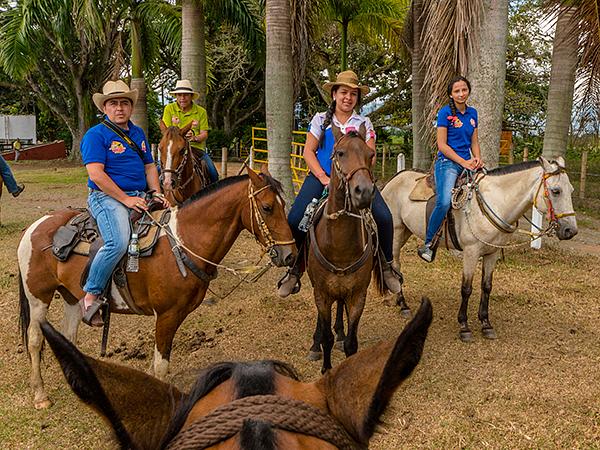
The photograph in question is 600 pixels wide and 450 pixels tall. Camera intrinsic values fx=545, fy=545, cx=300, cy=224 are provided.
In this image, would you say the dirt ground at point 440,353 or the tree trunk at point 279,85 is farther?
the tree trunk at point 279,85

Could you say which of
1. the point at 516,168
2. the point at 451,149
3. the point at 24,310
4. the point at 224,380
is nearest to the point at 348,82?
the point at 451,149

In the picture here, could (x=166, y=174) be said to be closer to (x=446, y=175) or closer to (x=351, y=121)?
(x=351, y=121)

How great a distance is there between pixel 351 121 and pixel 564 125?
611 cm

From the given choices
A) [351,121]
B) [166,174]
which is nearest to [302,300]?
[166,174]

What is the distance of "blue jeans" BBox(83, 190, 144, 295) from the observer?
13.0 feet

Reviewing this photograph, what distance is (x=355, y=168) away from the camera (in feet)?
12.9

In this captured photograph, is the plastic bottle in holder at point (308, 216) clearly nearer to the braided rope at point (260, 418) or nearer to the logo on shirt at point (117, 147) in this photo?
the logo on shirt at point (117, 147)

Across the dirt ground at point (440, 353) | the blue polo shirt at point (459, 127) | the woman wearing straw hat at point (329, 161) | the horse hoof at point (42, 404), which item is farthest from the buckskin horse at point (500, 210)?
the horse hoof at point (42, 404)

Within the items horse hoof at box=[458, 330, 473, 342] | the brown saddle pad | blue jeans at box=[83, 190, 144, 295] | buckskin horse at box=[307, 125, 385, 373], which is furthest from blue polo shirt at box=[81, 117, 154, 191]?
horse hoof at box=[458, 330, 473, 342]

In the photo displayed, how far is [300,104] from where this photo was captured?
28.6 m

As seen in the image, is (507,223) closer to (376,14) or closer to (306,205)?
(306,205)

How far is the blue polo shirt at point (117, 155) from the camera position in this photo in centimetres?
416

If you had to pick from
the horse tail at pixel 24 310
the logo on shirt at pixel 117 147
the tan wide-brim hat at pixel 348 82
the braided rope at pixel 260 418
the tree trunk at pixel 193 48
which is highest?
the tree trunk at pixel 193 48

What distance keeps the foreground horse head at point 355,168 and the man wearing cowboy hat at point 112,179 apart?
5.06 ft
